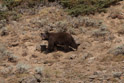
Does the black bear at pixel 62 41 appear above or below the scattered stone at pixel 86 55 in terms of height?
above

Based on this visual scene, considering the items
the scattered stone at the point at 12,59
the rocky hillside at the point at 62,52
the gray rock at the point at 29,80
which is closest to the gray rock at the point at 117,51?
the rocky hillside at the point at 62,52

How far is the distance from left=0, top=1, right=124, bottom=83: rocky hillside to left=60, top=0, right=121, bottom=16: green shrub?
0.46 m

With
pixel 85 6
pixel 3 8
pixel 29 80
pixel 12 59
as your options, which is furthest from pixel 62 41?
pixel 3 8

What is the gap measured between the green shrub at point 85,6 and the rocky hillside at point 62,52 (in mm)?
463

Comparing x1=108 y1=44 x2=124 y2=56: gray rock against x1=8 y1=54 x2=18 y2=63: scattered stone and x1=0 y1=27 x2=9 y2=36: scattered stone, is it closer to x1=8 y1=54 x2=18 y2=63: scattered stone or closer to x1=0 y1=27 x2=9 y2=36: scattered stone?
x1=8 y1=54 x2=18 y2=63: scattered stone

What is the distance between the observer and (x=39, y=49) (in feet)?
41.9

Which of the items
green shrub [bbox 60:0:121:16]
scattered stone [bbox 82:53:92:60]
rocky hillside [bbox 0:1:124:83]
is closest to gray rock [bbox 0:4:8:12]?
rocky hillside [bbox 0:1:124:83]

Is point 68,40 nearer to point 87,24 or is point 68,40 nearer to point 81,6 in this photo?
point 87,24

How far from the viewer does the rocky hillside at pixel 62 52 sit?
358 inches

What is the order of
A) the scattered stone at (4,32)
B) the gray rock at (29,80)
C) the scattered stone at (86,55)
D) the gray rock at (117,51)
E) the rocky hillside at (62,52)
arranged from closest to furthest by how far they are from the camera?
1. the gray rock at (29,80)
2. the rocky hillside at (62,52)
3. the gray rock at (117,51)
4. the scattered stone at (86,55)
5. the scattered stone at (4,32)

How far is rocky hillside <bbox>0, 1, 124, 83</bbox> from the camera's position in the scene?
29.8 ft

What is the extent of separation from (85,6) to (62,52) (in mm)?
5995

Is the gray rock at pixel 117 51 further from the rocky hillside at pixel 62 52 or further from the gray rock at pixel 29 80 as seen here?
the gray rock at pixel 29 80

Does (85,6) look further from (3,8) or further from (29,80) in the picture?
(29,80)
